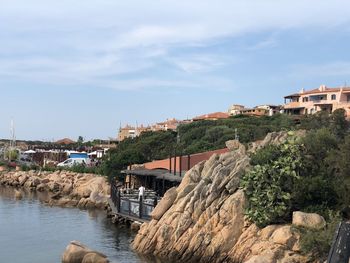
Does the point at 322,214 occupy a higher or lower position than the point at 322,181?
lower

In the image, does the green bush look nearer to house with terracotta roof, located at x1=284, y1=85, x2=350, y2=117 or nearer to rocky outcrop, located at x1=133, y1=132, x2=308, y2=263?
rocky outcrop, located at x1=133, y1=132, x2=308, y2=263

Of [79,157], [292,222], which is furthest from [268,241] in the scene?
[79,157]

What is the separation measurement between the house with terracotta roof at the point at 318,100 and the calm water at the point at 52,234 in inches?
2060

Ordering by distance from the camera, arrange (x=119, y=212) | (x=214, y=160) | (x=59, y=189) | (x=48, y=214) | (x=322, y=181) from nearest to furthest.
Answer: (x=322, y=181)
(x=214, y=160)
(x=119, y=212)
(x=48, y=214)
(x=59, y=189)

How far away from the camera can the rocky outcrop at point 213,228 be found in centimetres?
2068

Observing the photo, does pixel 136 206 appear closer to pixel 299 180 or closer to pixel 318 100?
pixel 299 180

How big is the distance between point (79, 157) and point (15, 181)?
61.5ft

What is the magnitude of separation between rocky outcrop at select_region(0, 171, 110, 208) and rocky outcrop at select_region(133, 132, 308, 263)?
2018cm

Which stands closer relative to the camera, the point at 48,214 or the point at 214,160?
the point at 214,160

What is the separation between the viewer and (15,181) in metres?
73.2

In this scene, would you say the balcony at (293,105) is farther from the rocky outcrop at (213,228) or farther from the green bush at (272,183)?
the green bush at (272,183)

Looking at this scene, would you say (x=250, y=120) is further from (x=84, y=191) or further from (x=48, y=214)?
(x=48, y=214)

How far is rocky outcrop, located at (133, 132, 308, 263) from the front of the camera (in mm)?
20675

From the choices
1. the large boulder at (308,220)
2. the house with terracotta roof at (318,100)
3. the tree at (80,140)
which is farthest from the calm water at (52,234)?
the tree at (80,140)
